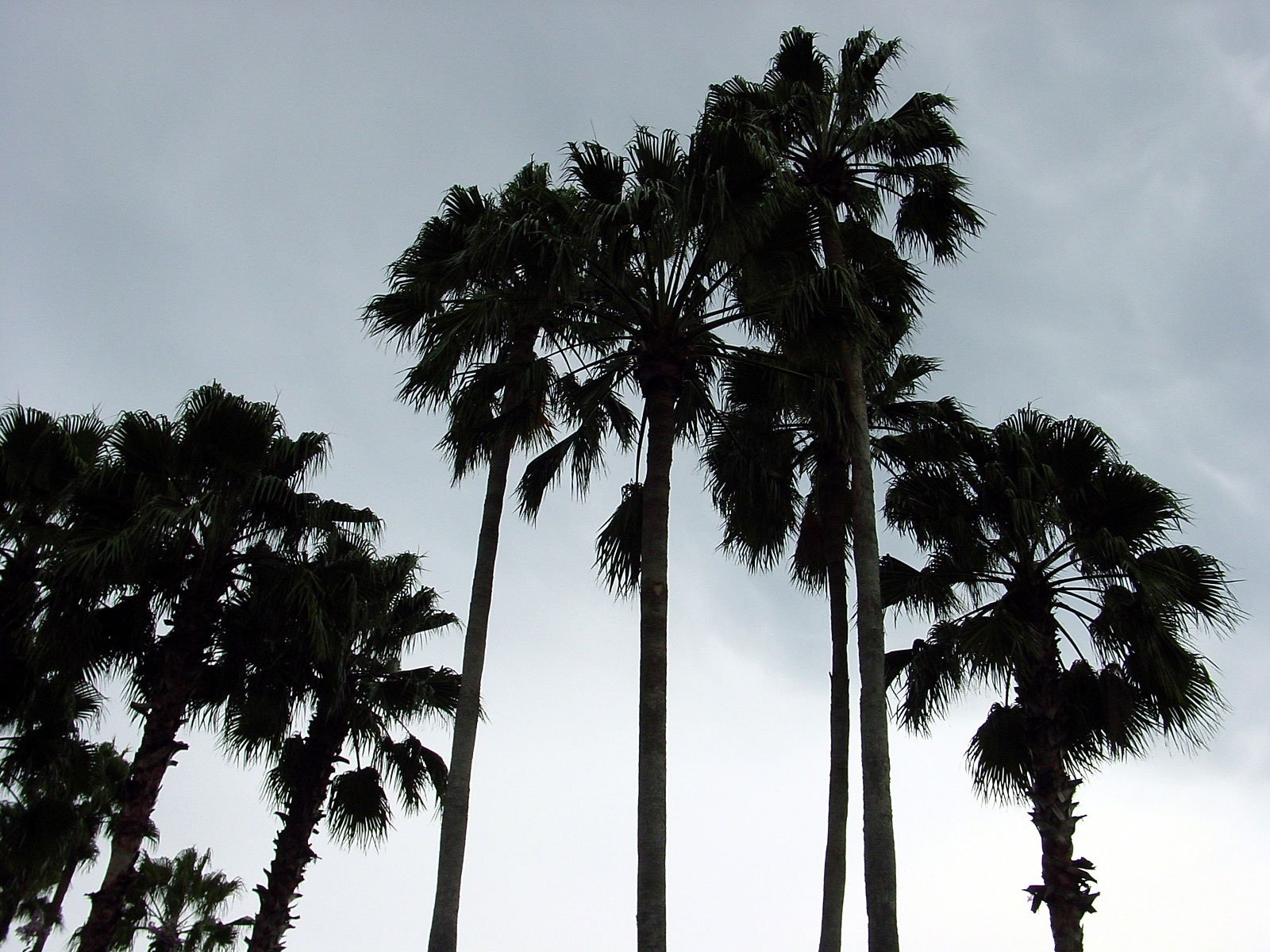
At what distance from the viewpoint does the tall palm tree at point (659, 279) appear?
36.3 ft

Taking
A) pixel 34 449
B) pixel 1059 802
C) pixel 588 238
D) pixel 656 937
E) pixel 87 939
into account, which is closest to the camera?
pixel 656 937

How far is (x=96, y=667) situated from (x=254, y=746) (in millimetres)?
2752

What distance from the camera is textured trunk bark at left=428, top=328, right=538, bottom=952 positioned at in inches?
455

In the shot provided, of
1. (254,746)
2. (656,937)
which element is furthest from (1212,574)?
(254,746)

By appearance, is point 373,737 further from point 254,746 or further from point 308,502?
point 308,502

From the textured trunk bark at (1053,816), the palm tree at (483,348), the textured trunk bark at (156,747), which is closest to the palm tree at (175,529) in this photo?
the textured trunk bark at (156,747)

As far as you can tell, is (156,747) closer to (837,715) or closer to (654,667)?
(654,667)

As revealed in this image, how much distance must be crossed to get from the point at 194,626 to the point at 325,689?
3.16m

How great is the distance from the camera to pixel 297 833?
15836 mm

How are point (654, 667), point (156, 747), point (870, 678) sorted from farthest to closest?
point (156, 747), point (870, 678), point (654, 667)

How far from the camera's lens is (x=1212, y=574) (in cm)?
1389

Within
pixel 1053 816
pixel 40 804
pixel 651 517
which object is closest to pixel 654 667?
pixel 651 517

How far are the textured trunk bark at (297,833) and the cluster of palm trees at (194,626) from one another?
0.09 ft

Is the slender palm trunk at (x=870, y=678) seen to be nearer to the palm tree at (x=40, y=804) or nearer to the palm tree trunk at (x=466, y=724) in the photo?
the palm tree trunk at (x=466, y=724)
